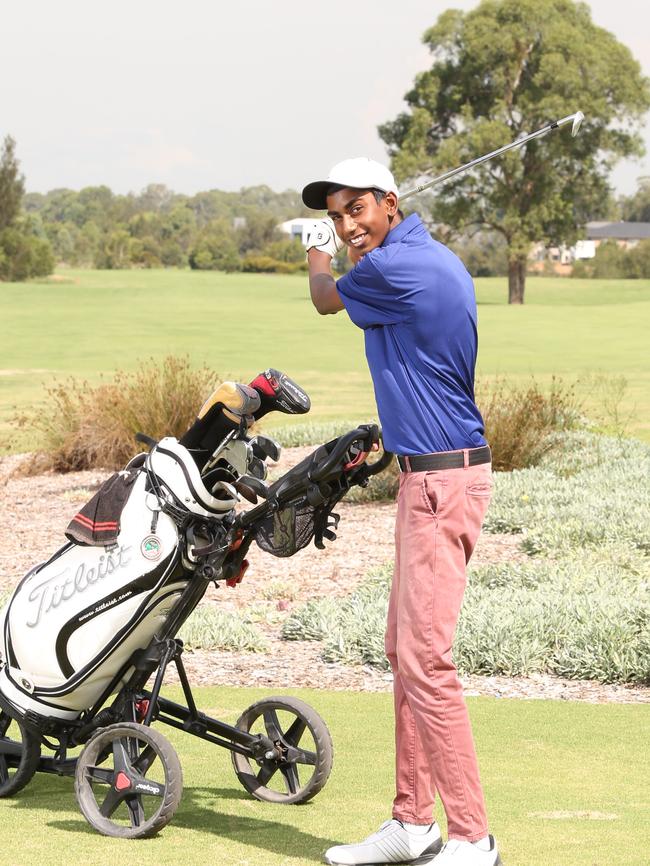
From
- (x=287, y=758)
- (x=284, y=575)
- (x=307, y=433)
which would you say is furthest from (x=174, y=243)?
(x=287, y=758)

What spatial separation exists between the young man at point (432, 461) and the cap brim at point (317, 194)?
2.2 inches

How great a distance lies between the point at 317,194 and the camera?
416cm

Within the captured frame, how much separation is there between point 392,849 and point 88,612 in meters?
1.20

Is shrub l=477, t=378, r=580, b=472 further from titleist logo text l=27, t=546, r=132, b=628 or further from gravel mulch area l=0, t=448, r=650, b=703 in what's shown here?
titleist logo text l=27, t=546, r=132, b=628

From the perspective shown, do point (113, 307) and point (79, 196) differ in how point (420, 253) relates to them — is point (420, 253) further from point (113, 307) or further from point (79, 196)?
point (79, 196)

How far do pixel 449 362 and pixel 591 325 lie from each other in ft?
141

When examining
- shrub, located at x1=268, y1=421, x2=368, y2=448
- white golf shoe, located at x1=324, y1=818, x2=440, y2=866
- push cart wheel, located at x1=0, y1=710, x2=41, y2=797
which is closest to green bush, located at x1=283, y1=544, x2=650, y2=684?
push cart wheel, located at x1=0, y1=710, x2=41, y2=797

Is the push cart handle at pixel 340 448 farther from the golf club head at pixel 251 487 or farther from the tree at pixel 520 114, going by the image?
the tree at pixel 520 114

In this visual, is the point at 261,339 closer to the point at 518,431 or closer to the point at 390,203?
the point at 518,431

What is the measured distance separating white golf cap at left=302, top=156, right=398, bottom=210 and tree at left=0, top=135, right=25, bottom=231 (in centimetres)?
7655

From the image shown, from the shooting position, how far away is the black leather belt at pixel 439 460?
154 inches

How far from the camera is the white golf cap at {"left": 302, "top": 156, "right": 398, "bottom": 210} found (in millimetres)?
4031

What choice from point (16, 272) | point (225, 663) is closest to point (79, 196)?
point (16, 272)

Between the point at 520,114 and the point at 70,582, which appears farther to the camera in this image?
the point at 520,114
